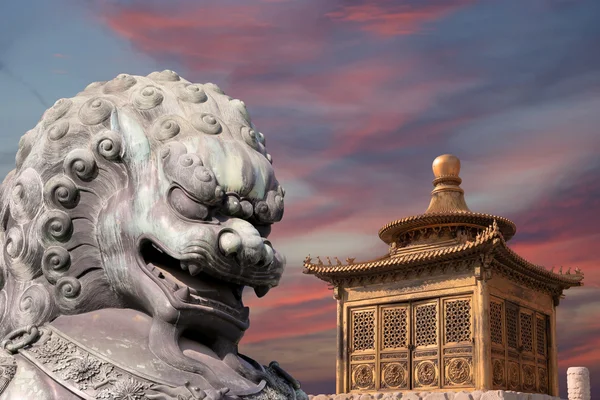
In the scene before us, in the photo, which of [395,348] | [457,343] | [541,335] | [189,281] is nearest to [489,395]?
[457,343]

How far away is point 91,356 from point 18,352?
323 millimetres

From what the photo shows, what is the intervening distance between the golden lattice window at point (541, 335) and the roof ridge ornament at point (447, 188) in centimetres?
417

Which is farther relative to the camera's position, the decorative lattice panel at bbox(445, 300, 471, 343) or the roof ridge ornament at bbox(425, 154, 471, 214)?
the roof ridge ornament at bbox(425, 154, 471, 214)

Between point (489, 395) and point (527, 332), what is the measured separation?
11.6ft

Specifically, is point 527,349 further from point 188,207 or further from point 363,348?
point 188,207

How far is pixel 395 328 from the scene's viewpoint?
21109 millimetres

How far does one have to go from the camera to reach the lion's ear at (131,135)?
2.75 meters

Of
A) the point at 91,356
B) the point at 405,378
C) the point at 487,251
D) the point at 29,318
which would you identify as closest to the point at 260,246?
the point at 91,356

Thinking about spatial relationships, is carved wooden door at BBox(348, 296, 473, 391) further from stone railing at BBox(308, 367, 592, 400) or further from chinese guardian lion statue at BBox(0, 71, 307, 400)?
chinese guardian lion statue at BBox(0, 71, 307, 400)

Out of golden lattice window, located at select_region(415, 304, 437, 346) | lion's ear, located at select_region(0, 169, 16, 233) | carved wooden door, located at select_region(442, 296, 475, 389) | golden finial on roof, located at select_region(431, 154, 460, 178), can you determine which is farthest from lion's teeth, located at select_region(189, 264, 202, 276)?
golden finial on roof, located at select_region(431, 154, 460, 178)

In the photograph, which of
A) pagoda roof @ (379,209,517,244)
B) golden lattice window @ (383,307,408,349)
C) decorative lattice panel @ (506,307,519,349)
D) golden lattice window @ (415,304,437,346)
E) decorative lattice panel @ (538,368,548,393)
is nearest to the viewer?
golden lattice window @ (415,304,437,346)

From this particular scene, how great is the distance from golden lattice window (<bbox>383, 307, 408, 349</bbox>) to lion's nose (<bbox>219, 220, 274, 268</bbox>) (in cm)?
1885

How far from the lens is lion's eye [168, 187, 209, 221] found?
261 centimetres

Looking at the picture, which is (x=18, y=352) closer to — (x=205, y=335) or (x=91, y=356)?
(x=91, y=356)
